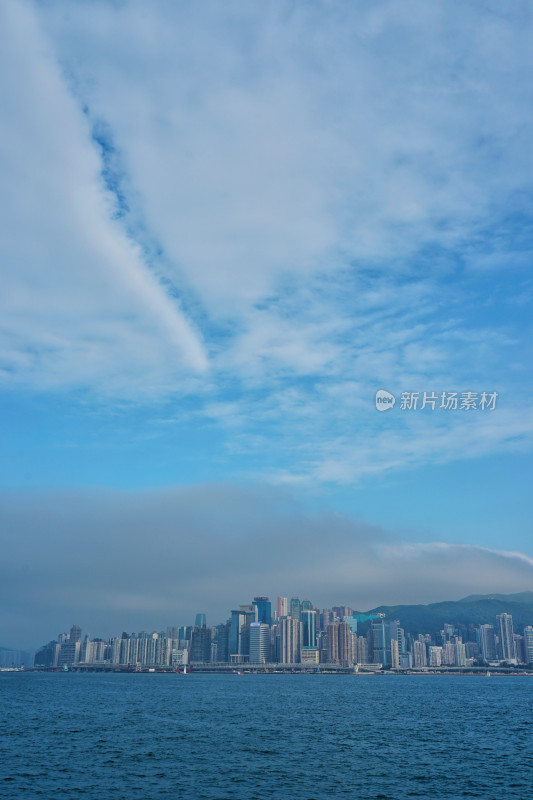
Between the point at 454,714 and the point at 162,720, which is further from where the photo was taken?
the point at 454,714

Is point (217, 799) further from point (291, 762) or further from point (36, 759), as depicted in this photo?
point (36, 759)

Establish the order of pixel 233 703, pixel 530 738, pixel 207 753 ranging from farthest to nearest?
1. pixel 233 703
2. pixel 530 738
3. pixel 207 753

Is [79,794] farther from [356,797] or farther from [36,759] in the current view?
[356,797]

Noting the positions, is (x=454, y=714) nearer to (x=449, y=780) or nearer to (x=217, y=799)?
(x=449, y=780)

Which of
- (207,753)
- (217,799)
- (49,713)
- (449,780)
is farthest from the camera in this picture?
(49,713)

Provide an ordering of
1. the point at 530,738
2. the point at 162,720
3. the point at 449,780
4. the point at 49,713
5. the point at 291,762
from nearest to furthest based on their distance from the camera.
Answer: the point at 449,780 → the point at 291,762 → the point at 530,738 → the point at 162,720 → the point at 49,713

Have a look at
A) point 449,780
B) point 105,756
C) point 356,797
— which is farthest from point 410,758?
point 105,756

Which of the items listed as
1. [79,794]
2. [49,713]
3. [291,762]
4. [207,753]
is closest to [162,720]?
[49,713]

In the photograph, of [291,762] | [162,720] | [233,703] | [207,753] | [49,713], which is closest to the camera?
[291,762]

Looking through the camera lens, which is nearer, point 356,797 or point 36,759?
point 356,797
